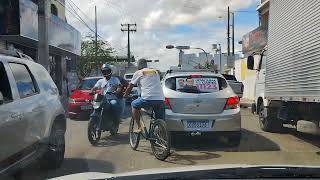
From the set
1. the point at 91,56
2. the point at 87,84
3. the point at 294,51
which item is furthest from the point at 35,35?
the point at 91,56

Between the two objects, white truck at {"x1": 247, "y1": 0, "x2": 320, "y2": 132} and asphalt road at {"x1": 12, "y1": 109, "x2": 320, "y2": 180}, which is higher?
white truck at {"x1": 247, "y1": 0, "x2": 320, "y2": 132}

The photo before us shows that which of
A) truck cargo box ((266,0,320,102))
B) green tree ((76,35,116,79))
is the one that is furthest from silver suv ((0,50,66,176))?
green tree ((76,35,116,79))

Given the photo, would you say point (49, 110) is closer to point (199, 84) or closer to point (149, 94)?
point (149, 94)

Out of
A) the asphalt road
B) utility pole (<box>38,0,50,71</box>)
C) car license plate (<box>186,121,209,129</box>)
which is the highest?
utility pole (<box>38,0,50,71</box>)

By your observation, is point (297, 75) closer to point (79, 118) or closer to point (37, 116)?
point (37, 116)

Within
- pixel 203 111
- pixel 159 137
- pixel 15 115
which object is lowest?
pixel 159 137

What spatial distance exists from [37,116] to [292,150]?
5.29m

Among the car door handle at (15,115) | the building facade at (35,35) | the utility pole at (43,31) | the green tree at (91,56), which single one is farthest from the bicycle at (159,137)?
the green tree at (91,56)

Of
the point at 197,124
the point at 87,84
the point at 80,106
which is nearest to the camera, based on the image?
the point at 197,124

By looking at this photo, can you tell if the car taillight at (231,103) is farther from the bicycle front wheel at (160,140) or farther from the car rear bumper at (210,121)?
the bicycle front wheel at (160,140)

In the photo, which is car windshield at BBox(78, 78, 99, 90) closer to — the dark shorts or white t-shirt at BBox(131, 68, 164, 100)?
white t-shirt at BBox(131, 68, 164, 100)

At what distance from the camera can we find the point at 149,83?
10.0 metres

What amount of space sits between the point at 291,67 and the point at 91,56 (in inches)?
1683

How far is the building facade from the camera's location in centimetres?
2130
